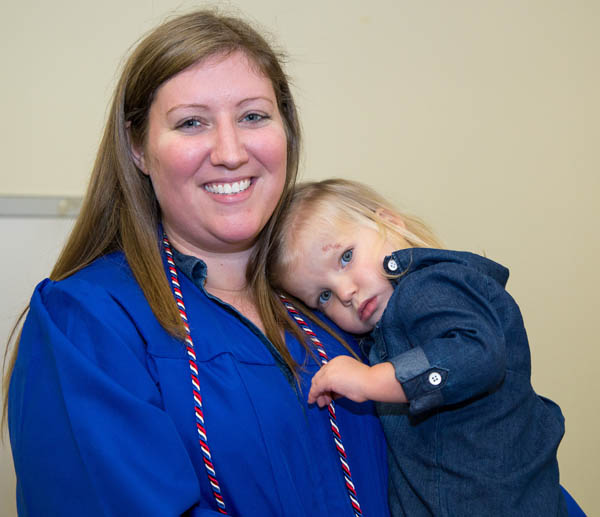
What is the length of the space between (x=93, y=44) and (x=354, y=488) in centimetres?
177

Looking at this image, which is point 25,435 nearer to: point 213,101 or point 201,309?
point 201,309

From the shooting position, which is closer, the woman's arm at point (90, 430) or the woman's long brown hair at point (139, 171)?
the woman's arm at point (90, 430)

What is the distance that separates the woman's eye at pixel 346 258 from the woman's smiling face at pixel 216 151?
0.67 ft

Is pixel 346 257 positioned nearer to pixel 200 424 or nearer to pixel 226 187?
pixel 226 187

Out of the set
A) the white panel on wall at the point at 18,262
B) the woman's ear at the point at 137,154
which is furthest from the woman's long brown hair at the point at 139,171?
the white panel on wall at the point at 18,262

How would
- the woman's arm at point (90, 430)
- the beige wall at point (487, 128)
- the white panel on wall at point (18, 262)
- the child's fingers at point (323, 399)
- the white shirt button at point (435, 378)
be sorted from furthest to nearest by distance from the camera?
the beige wall at point (487, 128)
the white panel on wall at point (18, 262)
the child's fingers at point (323, 399)
the white shirt button at point (435, 378)
the woman's arm at point (90, 430)

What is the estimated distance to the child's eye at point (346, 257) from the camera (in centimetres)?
158

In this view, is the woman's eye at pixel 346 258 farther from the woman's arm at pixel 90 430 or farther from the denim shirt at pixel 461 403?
the woman's arm at pixel 90 430

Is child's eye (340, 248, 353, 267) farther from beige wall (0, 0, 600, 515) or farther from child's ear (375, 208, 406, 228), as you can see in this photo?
beige wall (0, 0, 600, 515)

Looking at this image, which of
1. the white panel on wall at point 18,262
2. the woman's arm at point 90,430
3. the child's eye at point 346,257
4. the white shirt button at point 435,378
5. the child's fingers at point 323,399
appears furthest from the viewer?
the white panel on wall at point 18,262

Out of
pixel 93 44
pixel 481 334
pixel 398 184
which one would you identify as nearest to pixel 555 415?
pixel 481 334

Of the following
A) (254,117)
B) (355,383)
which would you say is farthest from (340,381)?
(254,117)

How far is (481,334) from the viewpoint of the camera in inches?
48.6

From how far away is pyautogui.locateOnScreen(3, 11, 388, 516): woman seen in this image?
112 cm
